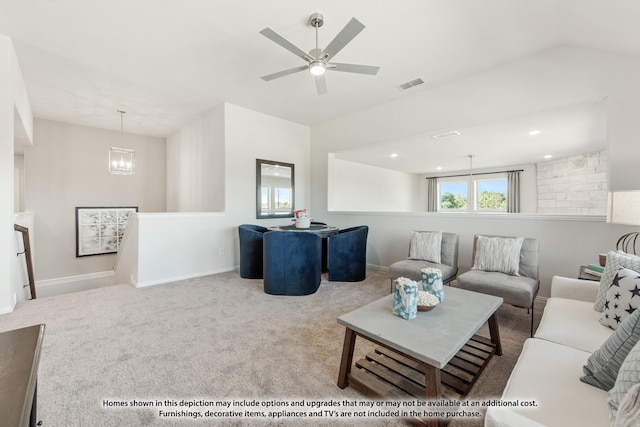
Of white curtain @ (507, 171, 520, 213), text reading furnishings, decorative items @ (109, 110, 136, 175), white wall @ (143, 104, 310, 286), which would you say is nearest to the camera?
white wall @ (143, 104, 310, 286)

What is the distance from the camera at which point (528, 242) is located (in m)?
2.98

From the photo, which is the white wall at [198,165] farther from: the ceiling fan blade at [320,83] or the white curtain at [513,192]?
the white curtain at [513,192]

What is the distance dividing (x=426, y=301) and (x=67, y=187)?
7089 millimetres

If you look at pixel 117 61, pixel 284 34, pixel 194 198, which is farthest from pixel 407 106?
pixel 194 198

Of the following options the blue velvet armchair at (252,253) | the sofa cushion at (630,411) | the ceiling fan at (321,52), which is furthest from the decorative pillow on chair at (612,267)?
the blue velvet armchair at (252,253)

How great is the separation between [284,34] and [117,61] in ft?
7.25

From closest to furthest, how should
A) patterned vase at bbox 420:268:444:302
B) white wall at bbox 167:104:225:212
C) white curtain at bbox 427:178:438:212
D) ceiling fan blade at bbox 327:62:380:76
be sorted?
1. patterned vase at bbox 420:268:444:302
2. ceiling fan blade at bbox 327:62:380:76
3. white wall at bbox 167:104:225:212
4. white curtain at bbox 427:178:438:212

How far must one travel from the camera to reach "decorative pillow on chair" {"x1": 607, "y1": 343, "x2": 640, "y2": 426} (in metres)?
0.76

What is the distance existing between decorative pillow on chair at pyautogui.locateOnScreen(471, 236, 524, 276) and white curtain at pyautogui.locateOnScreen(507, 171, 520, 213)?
201 inches

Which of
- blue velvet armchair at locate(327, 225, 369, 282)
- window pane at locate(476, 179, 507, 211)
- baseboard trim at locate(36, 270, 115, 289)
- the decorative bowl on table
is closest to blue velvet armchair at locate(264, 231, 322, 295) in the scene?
blue velvet armchair at locate(327, 225, 369, 282)

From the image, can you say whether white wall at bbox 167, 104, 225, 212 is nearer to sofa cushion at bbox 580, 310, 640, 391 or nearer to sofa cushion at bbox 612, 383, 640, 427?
sofa cushion at bbox 580, 310, 640, 391

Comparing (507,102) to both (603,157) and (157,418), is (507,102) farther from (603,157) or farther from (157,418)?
(157,418)

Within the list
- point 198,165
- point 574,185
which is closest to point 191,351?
point 198,165

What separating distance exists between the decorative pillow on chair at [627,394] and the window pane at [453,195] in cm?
842
